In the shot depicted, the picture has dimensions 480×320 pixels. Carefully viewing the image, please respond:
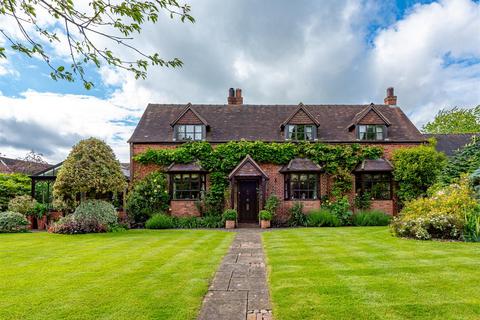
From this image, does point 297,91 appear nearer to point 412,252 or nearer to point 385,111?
point 385,111

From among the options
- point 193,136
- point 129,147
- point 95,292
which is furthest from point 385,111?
point 95,292

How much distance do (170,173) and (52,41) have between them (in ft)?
52.1

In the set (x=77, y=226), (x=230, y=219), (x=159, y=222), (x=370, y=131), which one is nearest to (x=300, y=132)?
(x=370, y=131)

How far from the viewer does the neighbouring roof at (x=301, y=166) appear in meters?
19.4

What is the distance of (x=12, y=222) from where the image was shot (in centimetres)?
1645

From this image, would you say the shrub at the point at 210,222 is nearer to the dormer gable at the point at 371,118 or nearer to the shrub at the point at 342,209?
the shrub at the point at 342,209

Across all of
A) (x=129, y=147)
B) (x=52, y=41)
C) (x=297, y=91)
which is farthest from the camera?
(x=297, y=91)

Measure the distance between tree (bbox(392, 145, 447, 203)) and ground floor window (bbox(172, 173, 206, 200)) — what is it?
12.5 m

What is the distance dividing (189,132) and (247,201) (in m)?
6.05

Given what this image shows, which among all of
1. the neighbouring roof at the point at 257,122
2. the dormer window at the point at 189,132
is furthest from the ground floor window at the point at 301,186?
the dormer window at the point at 189,132

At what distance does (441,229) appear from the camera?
1055 cm

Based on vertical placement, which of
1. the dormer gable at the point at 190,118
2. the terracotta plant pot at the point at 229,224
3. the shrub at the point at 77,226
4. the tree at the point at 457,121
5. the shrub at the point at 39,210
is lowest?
A: the terracotta plant pot at the point at 229,224

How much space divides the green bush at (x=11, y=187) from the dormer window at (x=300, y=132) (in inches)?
730

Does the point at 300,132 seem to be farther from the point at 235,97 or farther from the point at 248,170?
the point at 235,97
